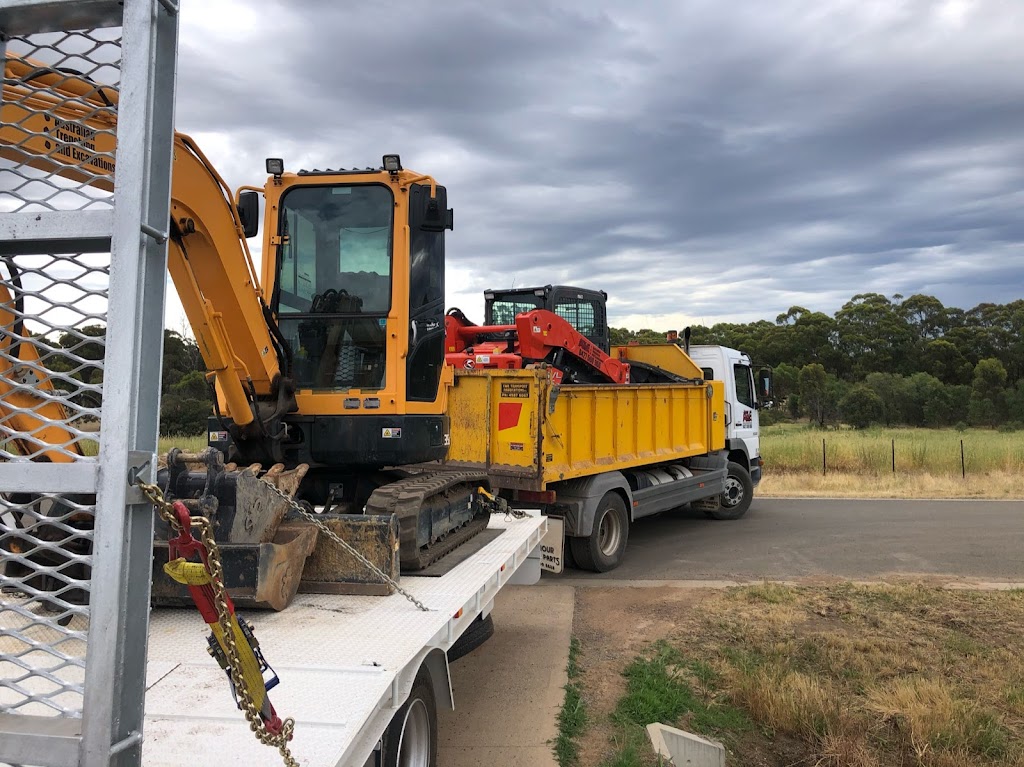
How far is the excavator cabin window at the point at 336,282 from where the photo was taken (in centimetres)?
543

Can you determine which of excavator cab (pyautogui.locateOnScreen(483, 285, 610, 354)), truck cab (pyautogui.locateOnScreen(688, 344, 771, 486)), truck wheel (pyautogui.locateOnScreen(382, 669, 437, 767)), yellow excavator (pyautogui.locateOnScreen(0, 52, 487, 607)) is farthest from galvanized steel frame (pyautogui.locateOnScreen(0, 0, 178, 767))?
truck cab (pyautogui.locateOnScreen(688, 344, 771, 486))

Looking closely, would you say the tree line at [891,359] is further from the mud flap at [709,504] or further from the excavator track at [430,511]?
the excavator track at [430,511]

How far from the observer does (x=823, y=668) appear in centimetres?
566

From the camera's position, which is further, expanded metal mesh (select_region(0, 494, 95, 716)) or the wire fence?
the wire fence

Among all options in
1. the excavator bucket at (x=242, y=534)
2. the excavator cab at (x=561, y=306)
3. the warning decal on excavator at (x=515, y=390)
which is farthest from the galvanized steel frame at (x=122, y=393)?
the excavator cab at (x=561, y=306)

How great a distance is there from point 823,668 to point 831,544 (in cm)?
556

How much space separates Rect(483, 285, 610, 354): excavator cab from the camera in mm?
11391

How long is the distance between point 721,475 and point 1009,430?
35350mm

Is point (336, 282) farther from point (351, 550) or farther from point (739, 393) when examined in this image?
point (739, 393)

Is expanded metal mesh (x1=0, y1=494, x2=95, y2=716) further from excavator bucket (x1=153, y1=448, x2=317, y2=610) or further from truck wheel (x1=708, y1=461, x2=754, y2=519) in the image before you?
truck wheel (x1=708, y1=461, x2=754, y2=519)

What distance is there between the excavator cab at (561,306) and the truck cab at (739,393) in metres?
1.81

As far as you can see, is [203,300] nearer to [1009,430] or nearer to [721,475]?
[721,475]

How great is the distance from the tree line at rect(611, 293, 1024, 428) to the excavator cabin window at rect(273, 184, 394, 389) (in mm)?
32862

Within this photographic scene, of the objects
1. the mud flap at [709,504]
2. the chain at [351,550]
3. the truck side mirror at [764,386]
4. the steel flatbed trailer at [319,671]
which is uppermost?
the truck side mirror at [764,386]
